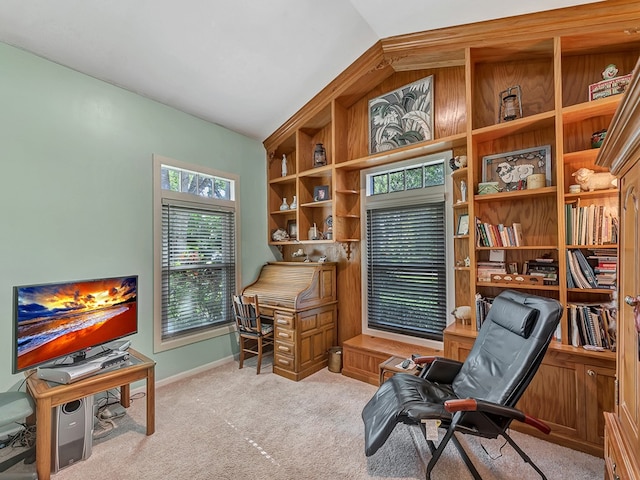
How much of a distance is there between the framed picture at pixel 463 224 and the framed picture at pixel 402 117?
878 mm

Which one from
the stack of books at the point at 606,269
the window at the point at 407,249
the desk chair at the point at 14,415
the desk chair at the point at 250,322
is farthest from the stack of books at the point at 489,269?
the desk chair at the point at 14,415

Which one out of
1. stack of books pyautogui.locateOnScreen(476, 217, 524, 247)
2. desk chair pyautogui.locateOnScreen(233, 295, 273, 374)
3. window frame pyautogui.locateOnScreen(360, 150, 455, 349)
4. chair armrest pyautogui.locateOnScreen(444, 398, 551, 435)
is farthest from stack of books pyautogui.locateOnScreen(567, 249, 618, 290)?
desk chair pyautogui.locateOnScreen(233, 295, 273, 374)

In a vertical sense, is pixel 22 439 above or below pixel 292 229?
below

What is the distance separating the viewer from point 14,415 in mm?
1807

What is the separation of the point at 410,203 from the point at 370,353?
66.0 inches

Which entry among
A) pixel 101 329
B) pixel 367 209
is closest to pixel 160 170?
pixel 101 329

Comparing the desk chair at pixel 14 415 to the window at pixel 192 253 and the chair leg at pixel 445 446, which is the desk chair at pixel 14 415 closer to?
the window at pixel 192 253

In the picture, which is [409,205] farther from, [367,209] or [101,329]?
[101,329]

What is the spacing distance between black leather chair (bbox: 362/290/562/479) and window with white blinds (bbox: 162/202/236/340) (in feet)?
7.55

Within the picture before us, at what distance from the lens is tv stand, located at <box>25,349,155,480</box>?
1.82m

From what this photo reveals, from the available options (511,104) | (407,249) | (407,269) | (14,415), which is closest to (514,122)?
(511,104)

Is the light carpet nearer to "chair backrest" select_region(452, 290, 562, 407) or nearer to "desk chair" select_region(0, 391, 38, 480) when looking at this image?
"desk chair" select_region(0, 391, 38, 480)

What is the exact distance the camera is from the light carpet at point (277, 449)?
6.27ft

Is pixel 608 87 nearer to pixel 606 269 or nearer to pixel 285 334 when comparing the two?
pixel 606 269
